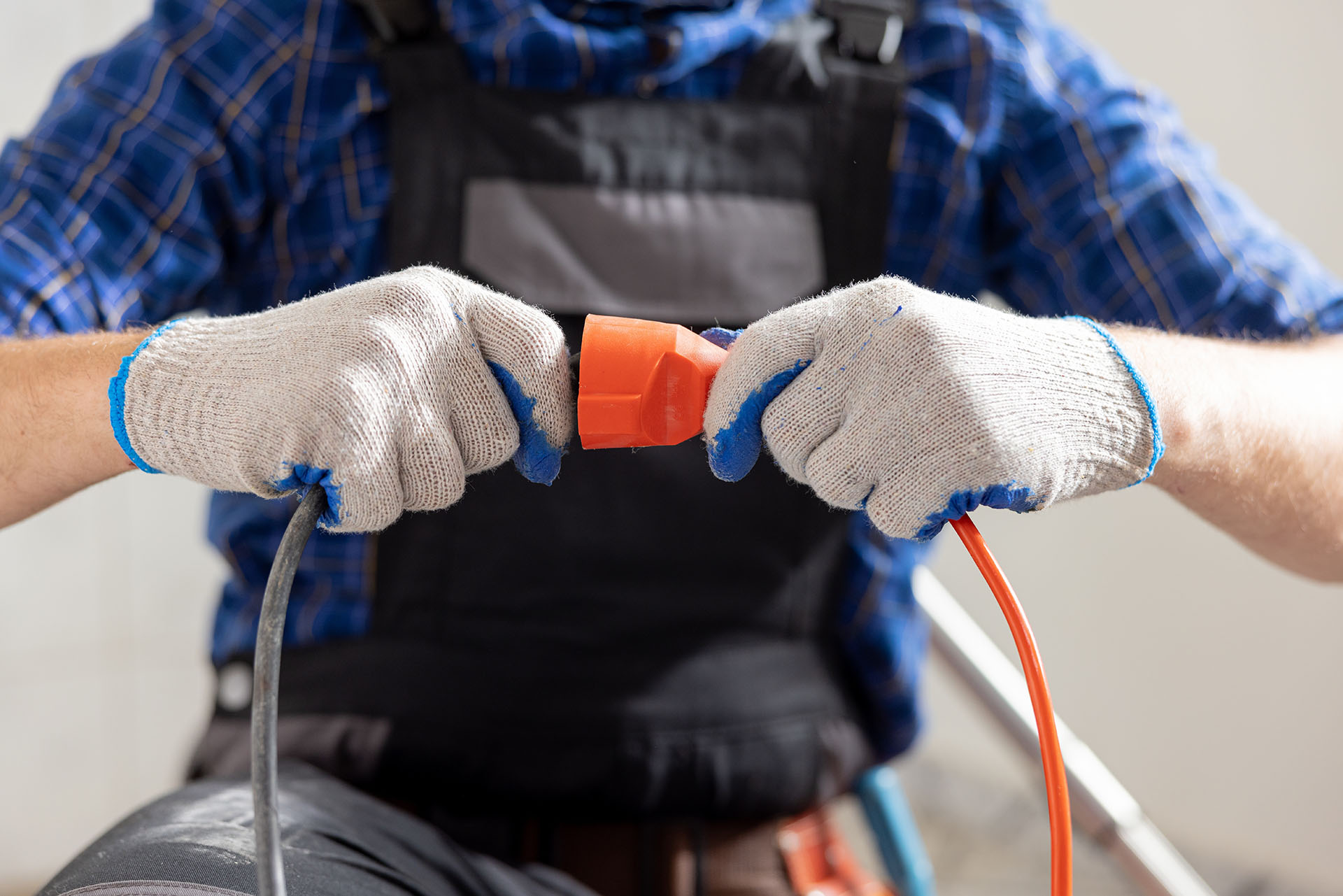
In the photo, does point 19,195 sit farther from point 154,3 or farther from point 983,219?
point 983,219

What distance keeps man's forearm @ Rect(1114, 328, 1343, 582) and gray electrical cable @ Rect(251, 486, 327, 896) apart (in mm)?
401

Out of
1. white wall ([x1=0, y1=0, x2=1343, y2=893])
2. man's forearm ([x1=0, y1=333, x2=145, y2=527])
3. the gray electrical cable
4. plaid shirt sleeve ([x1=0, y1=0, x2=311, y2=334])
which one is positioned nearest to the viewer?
the gray electrical cable

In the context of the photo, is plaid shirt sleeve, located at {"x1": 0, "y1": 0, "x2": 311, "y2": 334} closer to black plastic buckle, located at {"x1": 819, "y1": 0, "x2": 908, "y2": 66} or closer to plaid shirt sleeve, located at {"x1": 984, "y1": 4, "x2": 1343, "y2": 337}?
black plastic buckle, located at {"x1": 819, "y1": 0, "x2": 908, "y2": 66}

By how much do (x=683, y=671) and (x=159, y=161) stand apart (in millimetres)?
481

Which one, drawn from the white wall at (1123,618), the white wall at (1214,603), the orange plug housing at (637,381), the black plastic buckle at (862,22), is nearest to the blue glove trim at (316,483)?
the orange plug housing at (637,381)

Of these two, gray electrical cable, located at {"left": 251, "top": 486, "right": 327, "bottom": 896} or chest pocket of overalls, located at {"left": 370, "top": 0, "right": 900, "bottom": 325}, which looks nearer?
gray electrical cable, located at {"left": 251, "top": 486, "right": 327, "bottom": 896}

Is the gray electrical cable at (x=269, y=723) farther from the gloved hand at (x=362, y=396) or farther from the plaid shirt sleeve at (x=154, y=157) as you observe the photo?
the plaid shirt sleeve at (x=154, y=157)

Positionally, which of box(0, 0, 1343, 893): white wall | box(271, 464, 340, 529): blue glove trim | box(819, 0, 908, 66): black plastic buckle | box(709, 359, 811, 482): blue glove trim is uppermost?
box(819, 0, 908, 66): black plastic buckle

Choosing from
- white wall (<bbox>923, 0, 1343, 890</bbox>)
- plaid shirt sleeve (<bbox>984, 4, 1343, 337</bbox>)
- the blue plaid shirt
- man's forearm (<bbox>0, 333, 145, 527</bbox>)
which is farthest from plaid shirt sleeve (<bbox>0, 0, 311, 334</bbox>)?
white wall (<bbox>923, 0, 1343, 890</bbox>)

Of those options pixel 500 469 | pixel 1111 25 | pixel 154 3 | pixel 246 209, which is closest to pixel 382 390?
pixel 500 469

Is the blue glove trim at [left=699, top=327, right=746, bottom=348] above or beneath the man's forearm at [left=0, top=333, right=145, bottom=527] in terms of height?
above

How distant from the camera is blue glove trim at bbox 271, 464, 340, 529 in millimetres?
431

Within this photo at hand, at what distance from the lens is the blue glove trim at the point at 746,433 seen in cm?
44

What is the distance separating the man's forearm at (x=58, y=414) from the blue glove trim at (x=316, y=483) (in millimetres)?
142
